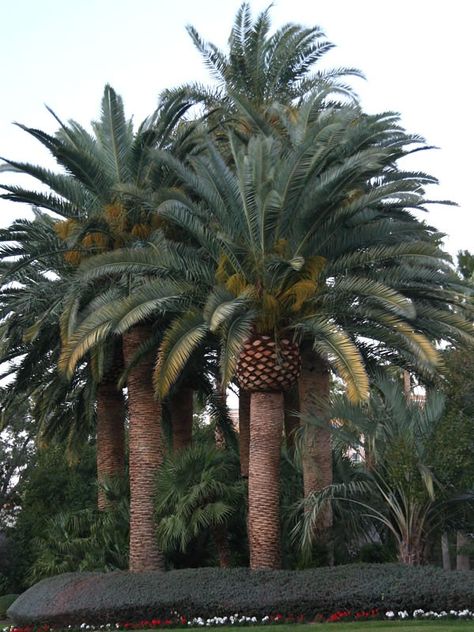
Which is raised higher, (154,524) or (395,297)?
(395,297)

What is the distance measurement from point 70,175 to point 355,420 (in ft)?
27.6

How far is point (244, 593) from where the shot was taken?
15461 millimetres

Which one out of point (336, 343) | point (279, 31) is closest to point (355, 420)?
point (336, 343)

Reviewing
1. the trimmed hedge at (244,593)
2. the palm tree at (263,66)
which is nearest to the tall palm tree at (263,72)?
the palm tree at (263,66)

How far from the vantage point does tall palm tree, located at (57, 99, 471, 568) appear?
54.1 feet

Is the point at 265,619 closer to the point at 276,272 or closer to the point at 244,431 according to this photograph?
the point at 276,272

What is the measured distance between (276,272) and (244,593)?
19.1 ft

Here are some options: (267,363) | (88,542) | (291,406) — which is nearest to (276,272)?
(267,363)

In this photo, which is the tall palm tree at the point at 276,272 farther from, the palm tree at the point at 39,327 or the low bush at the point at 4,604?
the low bush at the point at 4,604

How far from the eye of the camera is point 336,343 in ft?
51.9

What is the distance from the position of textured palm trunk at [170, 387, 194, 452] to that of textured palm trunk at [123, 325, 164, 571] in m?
3.45

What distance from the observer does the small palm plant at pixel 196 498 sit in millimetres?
17453

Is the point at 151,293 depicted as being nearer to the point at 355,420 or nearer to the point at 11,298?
the point at 355,420

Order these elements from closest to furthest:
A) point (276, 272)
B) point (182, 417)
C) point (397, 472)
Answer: point (397, 472), point (276, 272), point (182, 417)
